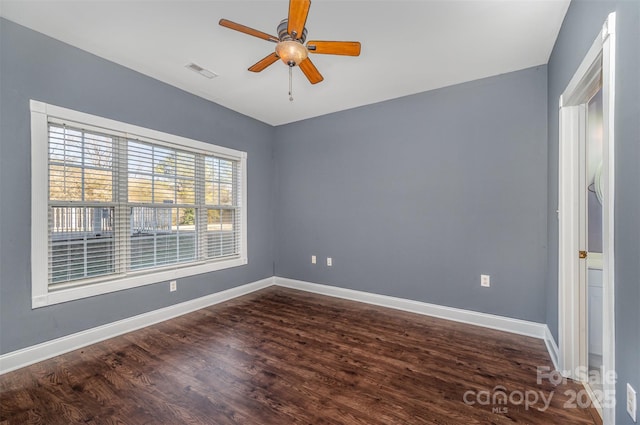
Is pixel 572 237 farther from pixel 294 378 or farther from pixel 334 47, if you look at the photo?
pixel 294 378

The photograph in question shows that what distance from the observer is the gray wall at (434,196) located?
2.83 metres

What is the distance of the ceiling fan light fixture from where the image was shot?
1794mm

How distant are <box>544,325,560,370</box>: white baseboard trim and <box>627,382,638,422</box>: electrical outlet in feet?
4.13

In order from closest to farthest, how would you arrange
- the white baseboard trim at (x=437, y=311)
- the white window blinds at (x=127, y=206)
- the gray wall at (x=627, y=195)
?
the gray wall at (x=627, y=195)
the white window blinds at (x=127, y=206)
the white baseboard trim at (x=437, y=311)

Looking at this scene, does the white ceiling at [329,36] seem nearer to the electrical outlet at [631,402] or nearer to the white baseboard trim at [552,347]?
the electrical outlet at [631,402]

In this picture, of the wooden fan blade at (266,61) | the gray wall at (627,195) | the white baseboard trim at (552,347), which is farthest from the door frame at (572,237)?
the wooden fan blade at (266,61)

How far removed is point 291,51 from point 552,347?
3195 mm

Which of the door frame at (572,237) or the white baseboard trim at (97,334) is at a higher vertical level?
the door frame at (572,237)

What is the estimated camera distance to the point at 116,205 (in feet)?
9.21

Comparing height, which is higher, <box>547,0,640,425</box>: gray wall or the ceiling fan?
the ceiling fan

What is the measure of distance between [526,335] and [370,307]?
1.65m

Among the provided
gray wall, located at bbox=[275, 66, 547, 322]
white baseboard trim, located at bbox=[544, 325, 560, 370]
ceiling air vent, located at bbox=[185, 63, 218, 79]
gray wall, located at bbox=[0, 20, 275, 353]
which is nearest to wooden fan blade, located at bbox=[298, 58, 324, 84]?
ceiling air vent, located at bbox=[185, 63, 218, 79]

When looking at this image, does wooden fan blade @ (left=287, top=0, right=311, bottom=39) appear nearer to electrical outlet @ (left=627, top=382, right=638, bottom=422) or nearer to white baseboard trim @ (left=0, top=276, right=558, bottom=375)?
electrical outlet @ (left=627, top=382, right=638, bottom=422)

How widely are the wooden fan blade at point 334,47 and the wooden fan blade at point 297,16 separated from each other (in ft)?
0.40
